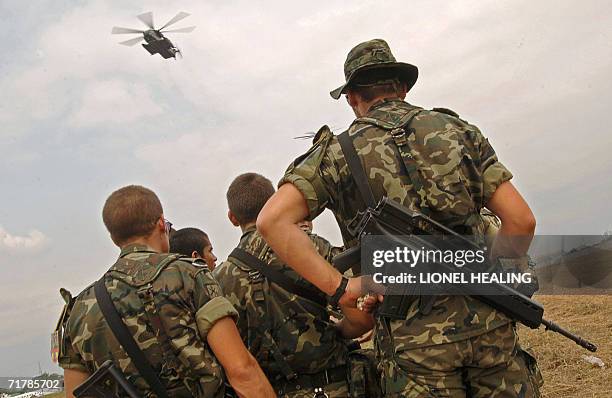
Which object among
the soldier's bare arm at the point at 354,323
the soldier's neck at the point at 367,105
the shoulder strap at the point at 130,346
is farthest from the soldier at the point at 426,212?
the shoulder strap at the point at 130,346

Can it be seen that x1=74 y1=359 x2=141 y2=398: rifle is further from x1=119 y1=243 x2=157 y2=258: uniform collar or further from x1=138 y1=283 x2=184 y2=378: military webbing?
x1=119 y1=243 x2=157 y2=258: uniform collar

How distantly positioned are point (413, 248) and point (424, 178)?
383 millimetres

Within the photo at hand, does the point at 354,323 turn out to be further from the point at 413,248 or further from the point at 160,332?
the point at 160,332

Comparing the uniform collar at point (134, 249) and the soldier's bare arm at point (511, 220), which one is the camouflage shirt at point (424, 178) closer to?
the soldier's bare arm at point (511, 220)

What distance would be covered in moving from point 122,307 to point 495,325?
1.97m

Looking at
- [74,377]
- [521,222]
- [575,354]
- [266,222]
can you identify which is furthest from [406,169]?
[575,354]

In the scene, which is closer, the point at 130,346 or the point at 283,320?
the point at 130,346

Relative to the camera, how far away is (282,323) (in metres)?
3.91

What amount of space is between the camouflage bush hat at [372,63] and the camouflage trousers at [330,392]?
1.92 meters

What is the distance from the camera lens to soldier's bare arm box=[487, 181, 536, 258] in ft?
10.8

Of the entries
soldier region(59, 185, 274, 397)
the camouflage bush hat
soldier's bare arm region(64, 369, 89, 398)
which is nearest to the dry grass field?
the camouflage bush hat

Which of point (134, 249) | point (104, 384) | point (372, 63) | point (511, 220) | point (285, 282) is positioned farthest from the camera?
point (285, 282)

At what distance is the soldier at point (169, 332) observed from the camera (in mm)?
3158

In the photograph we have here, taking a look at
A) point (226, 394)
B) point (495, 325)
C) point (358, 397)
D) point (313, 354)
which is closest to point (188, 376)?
point (226, 394)
